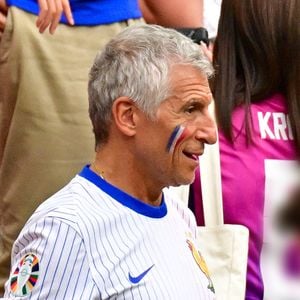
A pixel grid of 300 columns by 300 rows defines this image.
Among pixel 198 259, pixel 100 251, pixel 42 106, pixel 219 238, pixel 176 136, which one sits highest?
pixel 176 136

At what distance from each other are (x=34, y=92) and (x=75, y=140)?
0.22 meters

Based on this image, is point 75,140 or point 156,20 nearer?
point 75,140

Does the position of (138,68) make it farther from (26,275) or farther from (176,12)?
(176,12)

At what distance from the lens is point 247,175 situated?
11.0 ft

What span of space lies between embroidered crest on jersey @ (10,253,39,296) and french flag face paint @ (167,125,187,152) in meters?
0.49

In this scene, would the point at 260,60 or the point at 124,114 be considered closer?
the point at 124,114

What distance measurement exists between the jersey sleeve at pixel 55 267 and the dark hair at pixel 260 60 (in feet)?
2.86

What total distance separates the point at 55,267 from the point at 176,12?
165 centimetres

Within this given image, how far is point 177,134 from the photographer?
2896 mm

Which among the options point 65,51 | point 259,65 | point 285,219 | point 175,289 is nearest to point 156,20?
point 65,51

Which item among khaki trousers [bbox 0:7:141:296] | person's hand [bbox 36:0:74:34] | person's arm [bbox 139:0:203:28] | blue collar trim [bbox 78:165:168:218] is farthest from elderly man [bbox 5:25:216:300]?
person's arm [bbox 139:0:203:28]

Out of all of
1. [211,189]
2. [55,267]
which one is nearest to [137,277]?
[55,267]

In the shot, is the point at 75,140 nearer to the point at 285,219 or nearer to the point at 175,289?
the point at 285,219

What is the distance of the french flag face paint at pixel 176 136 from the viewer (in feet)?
9.48
